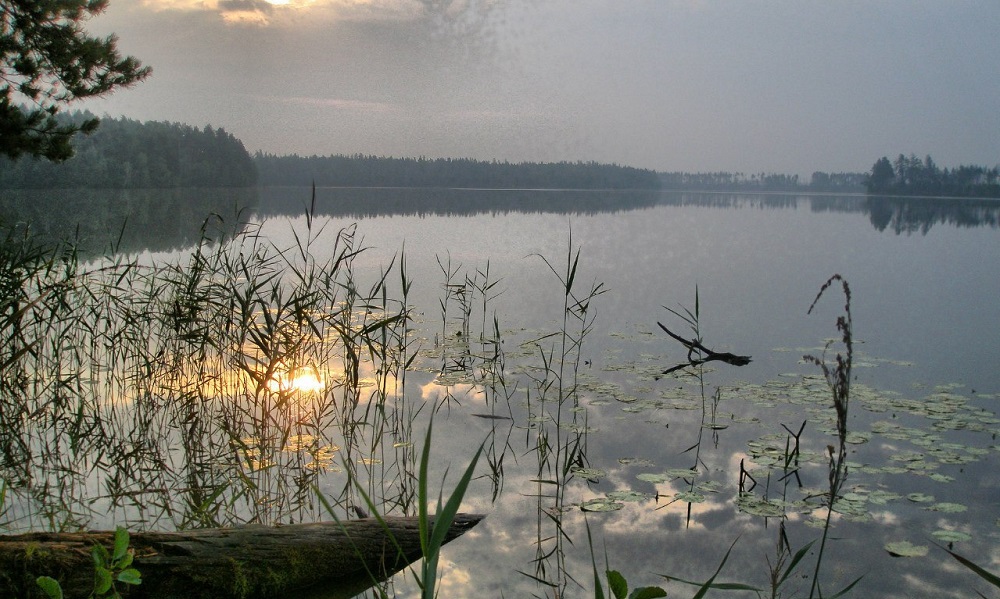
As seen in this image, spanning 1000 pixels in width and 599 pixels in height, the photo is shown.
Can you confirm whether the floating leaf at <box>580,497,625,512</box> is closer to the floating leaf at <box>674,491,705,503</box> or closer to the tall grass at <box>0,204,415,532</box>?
the floating leaf at <box>674,491,705,503</box>

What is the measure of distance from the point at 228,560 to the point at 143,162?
186ft

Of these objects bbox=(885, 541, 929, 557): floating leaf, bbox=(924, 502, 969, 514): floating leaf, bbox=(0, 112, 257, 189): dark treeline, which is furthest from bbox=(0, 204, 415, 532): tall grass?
bbox=(0, 112, 257, 189): dark treeline

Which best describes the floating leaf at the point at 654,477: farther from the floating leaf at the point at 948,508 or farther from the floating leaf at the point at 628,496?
the floating leaf at the point at 948,508

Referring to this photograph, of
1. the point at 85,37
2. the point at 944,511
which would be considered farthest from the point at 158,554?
the point at 85,37

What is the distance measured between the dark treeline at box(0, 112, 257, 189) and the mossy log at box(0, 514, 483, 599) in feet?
152

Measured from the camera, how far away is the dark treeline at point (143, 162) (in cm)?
4481

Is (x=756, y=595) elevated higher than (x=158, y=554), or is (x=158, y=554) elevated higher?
(x=158, y=554)

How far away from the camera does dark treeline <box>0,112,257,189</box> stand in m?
44.8

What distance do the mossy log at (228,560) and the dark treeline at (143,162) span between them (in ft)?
152

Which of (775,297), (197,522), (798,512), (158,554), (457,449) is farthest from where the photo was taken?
(775,297)

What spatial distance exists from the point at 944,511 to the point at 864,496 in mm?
362

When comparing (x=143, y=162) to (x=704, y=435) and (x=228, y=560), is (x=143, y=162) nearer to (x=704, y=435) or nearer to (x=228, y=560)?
(x=704, y=435)

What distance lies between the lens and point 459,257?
13.4 m

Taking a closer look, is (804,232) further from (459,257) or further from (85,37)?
(85,37)
